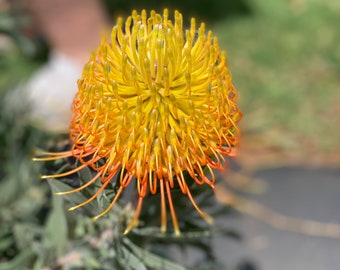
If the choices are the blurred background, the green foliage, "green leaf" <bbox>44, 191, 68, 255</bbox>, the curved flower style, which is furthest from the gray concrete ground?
the curved flower style

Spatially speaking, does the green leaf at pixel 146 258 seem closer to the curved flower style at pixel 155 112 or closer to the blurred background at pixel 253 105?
the curved flower style at pixel 155 112

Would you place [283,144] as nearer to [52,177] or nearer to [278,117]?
[278,117]

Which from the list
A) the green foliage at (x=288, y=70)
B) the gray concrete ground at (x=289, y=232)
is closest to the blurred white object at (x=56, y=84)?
the green foliage at (x=288, y=70)

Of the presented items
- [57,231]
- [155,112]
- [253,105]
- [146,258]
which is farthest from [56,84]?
[155,112]

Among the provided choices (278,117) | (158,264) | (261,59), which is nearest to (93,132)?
(158,264)

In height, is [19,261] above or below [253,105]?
below

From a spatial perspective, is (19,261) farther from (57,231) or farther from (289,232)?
(289,232)
